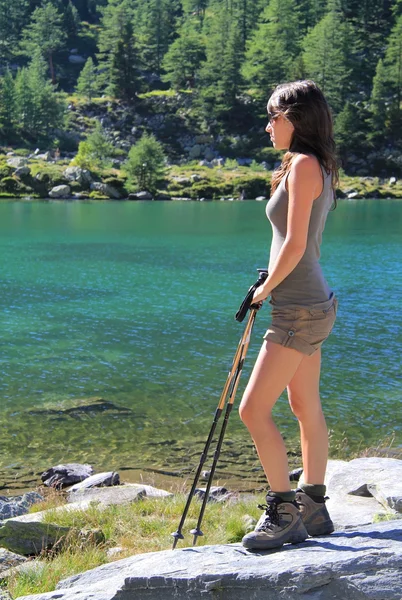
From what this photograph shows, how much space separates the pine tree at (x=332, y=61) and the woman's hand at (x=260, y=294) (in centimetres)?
15823

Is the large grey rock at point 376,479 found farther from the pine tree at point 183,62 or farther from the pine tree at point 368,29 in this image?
the pine tree at point 183,62

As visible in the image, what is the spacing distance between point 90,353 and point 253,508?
14426mm

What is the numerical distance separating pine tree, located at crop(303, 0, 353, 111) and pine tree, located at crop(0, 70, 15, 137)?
62.8 meters

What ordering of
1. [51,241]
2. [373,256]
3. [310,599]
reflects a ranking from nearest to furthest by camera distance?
[310,599] → [373,256] → [51,241]

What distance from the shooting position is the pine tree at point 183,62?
558 feet

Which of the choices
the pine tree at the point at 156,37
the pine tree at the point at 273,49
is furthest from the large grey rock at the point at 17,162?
the pine tree at the point at 156,37

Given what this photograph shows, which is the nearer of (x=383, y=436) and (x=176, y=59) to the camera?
(x=383, y=436)

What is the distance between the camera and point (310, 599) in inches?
161

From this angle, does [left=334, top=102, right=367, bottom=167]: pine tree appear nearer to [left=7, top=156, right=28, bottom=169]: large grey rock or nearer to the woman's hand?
[left=7, top=156, right=28, bottom=169]: large grey rock

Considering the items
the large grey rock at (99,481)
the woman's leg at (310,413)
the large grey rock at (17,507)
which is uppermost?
the woman's leg at (310,413)

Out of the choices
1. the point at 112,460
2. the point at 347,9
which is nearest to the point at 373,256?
the point at 112,460

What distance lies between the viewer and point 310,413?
17.6 feet

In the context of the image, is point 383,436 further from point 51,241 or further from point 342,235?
point 342,235

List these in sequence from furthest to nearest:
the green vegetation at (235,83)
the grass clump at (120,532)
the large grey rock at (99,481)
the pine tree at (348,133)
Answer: the green vegetation at (235,83) < the pine tree at (348,133) < the large grey rock at (99,481) < the grass clump at (120,532)
